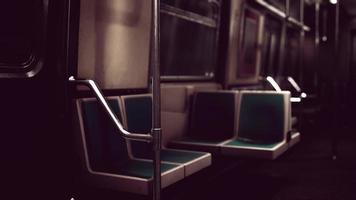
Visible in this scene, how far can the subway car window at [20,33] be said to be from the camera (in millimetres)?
2344

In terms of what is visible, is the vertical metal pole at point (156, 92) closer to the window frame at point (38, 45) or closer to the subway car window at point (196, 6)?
the window frame at point (38, 45)

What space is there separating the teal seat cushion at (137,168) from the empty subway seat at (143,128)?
167 millimetres

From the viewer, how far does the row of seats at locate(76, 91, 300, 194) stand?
3.01 meters

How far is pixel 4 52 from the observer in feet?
7.75

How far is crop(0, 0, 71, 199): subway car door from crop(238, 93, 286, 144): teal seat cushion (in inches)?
92.7

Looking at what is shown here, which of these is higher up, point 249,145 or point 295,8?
point 295,8

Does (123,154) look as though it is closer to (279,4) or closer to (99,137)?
(99,137)

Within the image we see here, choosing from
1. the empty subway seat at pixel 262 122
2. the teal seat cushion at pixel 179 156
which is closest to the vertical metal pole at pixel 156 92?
the teal seat cushion at pixel 179 156

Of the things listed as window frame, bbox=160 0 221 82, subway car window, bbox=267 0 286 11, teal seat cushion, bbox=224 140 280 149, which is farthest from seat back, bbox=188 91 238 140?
subway car window, bbox=267 0 286 11

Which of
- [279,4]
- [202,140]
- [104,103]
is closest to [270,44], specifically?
[279,4]

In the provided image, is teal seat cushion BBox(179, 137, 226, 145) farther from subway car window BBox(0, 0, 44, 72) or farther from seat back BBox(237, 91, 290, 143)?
subway car window BBox(0, 0, 44, 72)

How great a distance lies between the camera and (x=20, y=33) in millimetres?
2459

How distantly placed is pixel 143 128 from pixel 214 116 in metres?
1.20

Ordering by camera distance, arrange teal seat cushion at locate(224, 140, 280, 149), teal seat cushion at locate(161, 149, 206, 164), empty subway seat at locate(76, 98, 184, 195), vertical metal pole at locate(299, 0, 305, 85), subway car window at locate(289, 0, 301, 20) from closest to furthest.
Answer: empty subway seat at locate(76, 98, 184, 195)
teal seat cushion at locate(161, 149, 206, 164)
teal seat cushion at locate(224, 140, 280, 149)
subway car window at locate(289, 0, 301, 20)
vertical metal pole at locate(299, 0, 305, 85)
